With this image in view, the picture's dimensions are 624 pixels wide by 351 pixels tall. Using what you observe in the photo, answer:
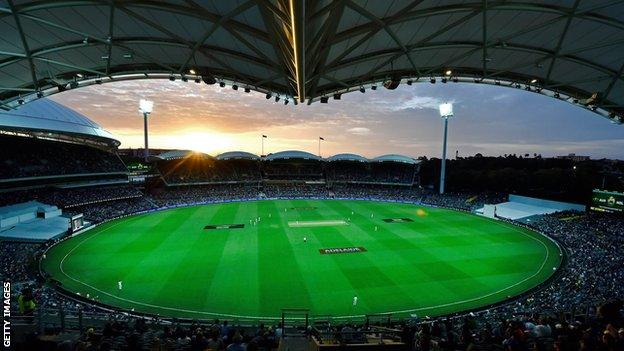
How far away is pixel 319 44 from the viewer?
8391mm

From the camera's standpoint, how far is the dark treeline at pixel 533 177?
168ft

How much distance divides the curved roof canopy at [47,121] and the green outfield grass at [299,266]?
12624 millimetres

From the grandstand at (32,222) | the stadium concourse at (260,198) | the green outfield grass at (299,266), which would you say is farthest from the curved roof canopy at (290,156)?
the grandstand at (32,222)

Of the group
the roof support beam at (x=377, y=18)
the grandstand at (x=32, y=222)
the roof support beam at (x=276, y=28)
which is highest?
the roof support beam at (x=377, y=18)

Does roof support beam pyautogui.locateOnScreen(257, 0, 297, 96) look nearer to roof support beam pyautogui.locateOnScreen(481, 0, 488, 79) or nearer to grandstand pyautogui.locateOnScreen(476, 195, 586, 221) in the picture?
roof support beam pyautogui.locateOnScreen(481, 0, 488, 79)

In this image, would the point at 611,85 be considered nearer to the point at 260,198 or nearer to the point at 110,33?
the point at 110,33

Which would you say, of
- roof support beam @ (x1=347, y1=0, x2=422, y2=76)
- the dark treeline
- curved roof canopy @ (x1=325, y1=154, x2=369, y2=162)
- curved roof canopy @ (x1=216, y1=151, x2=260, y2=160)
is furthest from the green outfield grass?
curved roof canopy @ (x1=325, y1=154, x2=369, y2=162)

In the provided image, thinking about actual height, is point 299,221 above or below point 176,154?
below

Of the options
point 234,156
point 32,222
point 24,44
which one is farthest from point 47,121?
point 234,156

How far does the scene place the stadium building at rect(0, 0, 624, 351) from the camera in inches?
345

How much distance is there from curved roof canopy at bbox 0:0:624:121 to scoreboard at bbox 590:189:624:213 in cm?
3300

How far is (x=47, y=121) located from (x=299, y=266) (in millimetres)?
34792

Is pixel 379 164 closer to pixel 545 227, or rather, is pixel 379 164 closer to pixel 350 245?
pixel 545 227

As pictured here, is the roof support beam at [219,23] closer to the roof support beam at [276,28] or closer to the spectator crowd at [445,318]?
the roof support beam at [276,28]
